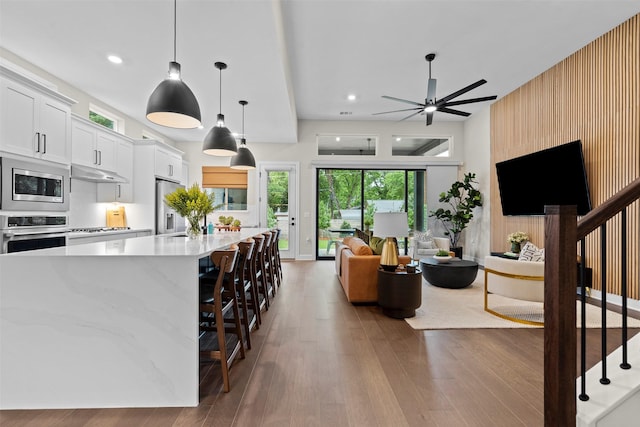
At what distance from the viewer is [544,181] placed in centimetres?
481

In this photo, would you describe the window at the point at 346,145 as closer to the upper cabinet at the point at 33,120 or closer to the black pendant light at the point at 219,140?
the black pendant light at the point at 219,140

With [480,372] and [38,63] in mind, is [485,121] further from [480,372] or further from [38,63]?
[38,63]

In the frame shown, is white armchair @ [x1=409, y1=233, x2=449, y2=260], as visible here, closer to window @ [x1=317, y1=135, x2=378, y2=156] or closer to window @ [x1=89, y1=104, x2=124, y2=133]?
window @ [x1=317, y1=135, x2=378, y2=156]

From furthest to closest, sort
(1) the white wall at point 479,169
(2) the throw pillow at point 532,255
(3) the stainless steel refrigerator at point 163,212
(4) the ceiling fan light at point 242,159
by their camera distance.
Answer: (1) the white wall at point 479,169 < (3) the stainless steel refrigerator at point 163,212 < (4) the ceiling fan light at point 242,159 < (2) the throw pillow at point 532,255

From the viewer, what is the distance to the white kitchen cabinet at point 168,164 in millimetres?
Answer: 5615

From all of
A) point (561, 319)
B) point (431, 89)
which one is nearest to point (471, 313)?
point (561, 319)

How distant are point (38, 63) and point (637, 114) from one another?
285 inches

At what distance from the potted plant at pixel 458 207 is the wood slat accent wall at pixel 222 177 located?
15.1 feet

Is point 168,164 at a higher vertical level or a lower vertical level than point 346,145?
lower

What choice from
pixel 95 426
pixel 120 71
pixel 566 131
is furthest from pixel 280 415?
pixel 566 131

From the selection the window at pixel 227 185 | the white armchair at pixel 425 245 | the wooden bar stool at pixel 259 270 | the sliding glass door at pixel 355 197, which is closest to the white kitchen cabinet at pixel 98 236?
the wooden bar stool at pixel 259 270

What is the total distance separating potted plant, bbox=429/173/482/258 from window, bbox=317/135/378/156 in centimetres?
205

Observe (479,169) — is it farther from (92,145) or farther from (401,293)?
(92,145)

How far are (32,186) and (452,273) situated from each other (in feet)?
17.1
